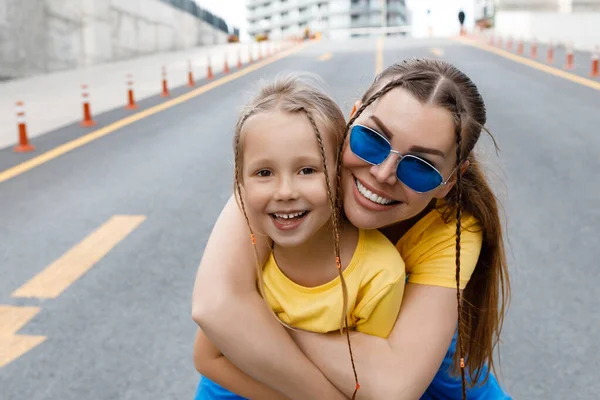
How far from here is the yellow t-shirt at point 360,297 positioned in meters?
2.17

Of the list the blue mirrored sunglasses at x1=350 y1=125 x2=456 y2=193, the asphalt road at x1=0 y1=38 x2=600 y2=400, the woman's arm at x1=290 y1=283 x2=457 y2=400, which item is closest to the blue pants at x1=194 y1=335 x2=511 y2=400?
the woman's arm at x1=290 y1=283 x2=457 y2=400

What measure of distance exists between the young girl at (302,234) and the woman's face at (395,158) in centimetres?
4

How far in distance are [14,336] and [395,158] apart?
10.7 ft

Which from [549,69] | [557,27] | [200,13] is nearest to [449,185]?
[549,69]

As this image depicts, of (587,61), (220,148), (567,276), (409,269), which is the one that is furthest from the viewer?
(587,61)

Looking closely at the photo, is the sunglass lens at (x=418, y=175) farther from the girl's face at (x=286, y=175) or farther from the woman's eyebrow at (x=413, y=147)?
the girl's face at (x=286, y=175)

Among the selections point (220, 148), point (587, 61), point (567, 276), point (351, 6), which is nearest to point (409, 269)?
point (567, 276)

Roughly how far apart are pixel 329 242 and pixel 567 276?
12.3 feet

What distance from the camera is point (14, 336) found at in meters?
4.59

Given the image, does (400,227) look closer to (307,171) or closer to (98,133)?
(307,171)

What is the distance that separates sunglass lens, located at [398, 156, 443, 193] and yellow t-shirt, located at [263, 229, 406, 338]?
0.75 ft

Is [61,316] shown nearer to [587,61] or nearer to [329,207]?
[329,207]

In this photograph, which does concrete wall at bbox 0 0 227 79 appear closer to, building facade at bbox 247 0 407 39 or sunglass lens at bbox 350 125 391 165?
sunglass lens at bbox 350 125 391 165

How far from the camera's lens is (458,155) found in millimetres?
2150
